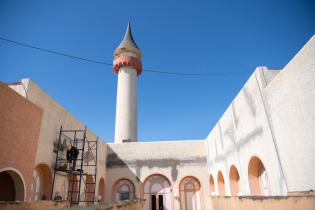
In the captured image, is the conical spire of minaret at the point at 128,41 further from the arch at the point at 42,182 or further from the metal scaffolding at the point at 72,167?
the arch at the point at 42,182

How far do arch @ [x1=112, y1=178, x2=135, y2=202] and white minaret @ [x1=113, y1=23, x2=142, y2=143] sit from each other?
12.5 feet

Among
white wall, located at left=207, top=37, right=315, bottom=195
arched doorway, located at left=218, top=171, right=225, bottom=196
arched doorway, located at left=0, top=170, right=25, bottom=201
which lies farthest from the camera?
arched doorway, located at left=218, top=171, right=225, bottom=196

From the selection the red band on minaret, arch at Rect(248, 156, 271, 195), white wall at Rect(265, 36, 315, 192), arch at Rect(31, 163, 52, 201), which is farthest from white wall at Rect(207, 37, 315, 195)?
the red band on minaret

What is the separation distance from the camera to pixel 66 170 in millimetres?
10250

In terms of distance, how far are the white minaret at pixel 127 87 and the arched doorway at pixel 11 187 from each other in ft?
40.3

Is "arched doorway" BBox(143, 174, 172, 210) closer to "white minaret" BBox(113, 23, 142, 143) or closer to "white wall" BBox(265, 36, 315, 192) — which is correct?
"white minaret" BBox(113, 23, 142, 143)

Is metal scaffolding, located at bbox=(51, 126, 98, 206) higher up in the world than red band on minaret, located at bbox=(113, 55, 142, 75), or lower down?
lower down

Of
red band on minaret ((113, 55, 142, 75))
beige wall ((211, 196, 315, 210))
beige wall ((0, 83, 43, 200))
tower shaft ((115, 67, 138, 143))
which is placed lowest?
beige wall ((211, 196, 315, 210))

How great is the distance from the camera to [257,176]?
369 inches

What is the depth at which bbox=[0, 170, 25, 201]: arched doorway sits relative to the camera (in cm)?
768

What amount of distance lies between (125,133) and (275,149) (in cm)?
1443

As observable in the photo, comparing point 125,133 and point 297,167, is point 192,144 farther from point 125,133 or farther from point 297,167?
point 297,167

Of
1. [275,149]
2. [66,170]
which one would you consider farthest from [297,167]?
[66,170]

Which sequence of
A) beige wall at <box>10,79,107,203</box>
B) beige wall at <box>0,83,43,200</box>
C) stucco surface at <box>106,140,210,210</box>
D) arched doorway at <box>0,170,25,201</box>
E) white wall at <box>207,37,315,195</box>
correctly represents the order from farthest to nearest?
1. stucco surface at <box>106,140,210,210</box>
2. beige wall at <box>10,79,107,203</box>
3. arched doorway at <box>0,170,25,201</box>
4. beige wall at <box>0,83,43,200</box>
5. white wall at <box>207,37,315,195</box>
